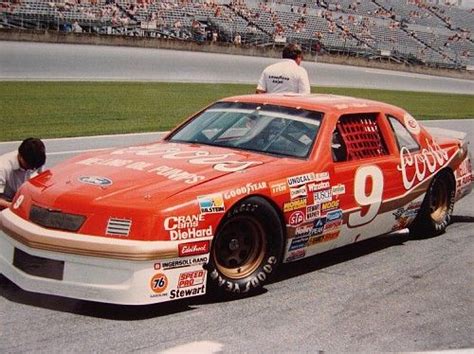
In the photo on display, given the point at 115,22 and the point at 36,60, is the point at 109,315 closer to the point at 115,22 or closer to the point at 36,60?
the point at 36,60

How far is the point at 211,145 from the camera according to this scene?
18.7ft

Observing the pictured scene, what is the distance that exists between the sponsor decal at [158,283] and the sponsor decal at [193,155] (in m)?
0.97

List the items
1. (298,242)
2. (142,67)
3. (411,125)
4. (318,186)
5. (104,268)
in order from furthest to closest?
(142,67)
(411,125)
(318,186)
(298,242)
(104,268)

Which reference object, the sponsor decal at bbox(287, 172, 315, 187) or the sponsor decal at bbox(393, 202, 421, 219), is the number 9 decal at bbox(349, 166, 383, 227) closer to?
the sponsor decal at bbox(393, 202, 421, 219)

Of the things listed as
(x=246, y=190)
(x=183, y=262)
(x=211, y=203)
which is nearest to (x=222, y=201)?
(x=211, y=203)

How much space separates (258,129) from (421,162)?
5.56 feet

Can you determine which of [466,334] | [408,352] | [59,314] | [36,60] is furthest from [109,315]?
[36,60]

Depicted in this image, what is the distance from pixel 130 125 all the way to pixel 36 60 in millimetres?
10137

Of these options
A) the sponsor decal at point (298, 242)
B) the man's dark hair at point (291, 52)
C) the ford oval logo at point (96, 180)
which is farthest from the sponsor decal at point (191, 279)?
the man's dark hair at point (291, 52)

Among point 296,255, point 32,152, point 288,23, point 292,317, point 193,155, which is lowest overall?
point 292,317

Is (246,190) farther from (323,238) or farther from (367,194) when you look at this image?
(367,194)

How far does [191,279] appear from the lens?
4.41 meters

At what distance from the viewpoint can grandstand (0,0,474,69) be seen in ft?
95.9

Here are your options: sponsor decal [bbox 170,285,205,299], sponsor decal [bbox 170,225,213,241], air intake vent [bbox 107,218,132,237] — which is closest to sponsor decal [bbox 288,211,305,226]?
sponsor decal [bbox 170,225,213,241]
